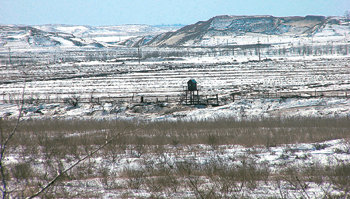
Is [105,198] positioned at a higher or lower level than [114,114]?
higher

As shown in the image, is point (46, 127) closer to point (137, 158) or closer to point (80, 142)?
point (80, 142)

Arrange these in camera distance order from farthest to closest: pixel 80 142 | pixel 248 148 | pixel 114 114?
1. pixel 114 114
2. pixel 80 142
3. pixel 248 148

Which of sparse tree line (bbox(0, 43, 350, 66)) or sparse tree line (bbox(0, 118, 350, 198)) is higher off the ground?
sparse tree line (bbox(0, 43, 350, 66))

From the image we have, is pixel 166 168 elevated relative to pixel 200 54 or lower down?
lower down

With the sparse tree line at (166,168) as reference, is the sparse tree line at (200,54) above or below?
above

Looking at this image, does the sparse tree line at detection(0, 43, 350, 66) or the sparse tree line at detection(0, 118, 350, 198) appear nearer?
the sparse tree line at detection(0, 118, 350, 198)

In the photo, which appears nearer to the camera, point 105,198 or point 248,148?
point 105,198

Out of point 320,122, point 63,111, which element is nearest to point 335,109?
point 320,122

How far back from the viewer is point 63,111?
102 ft

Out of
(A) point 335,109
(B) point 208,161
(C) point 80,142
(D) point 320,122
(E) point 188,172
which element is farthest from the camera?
(A) point 335,109

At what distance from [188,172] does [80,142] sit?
7368 millimetres

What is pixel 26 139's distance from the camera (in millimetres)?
15719

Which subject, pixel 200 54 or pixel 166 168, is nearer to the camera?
pixel 166 168

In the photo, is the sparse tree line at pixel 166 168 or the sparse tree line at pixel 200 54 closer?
the sparse tree line at pixel 166 168
